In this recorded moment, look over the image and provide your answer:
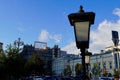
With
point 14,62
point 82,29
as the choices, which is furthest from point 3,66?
point 82,29

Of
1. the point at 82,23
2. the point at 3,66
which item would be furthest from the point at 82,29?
the point at 3,66

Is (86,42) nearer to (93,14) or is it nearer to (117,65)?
(93,14)

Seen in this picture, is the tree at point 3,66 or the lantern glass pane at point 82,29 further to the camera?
the tree at point 3,66

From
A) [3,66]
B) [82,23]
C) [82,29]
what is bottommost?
[82,29]

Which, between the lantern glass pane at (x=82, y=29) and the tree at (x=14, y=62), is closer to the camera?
the lantern glass pane at (x=82, y=29)

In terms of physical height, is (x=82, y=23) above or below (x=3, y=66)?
below

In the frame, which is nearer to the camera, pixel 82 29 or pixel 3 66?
pixel 82 29

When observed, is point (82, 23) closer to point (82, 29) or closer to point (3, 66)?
point (82, 29)

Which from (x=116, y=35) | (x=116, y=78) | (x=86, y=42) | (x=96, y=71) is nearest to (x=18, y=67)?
(x=116, y=78)

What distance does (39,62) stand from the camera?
8600 centimetres

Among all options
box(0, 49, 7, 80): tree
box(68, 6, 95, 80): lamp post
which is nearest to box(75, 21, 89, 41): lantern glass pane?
box(68, 6, 95, 80): lamp post

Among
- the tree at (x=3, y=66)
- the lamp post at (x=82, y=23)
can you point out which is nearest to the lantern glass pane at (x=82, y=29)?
the lamp post at (x=82, y=23)

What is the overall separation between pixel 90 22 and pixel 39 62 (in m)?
78.7

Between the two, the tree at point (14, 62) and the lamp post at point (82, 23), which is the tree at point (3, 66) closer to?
the tree at point (14, 62)
